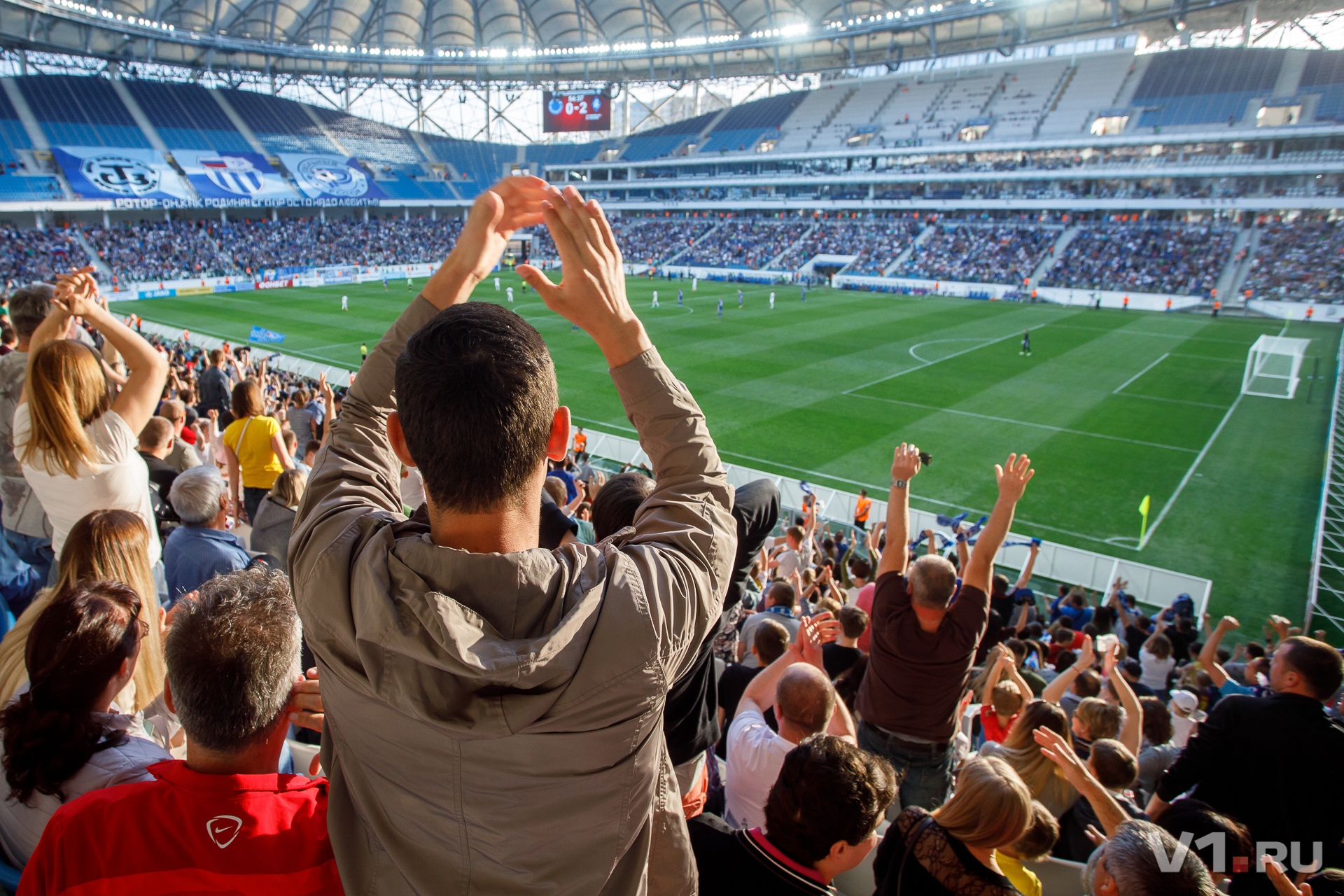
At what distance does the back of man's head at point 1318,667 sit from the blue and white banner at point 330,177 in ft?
230

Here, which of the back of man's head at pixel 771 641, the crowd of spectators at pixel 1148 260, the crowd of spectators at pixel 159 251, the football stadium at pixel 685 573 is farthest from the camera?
the crowd of spectators at pixel 159 251

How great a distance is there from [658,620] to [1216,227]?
2214 inches

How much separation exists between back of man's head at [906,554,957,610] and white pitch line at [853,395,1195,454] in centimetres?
1949

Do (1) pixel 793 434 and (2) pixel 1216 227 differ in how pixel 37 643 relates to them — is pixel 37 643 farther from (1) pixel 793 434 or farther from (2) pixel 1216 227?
(2) pixel 1216 227

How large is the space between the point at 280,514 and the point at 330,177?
70.1 m

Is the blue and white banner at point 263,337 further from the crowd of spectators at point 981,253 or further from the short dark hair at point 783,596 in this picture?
the crowd of spectators at point 981,253

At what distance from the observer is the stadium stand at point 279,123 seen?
65.3 metres

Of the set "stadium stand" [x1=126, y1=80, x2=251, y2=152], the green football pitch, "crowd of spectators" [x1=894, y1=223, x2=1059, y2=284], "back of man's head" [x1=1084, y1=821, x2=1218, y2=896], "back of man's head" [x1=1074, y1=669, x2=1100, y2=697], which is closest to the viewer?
"back of man's head" [x1=1084, y1=821, x2=1218, y2=896]

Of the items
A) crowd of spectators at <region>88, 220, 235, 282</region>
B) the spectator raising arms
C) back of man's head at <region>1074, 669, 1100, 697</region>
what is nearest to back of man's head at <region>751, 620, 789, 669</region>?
back of man's head at <region>1074, 669, 1100, 697</region>

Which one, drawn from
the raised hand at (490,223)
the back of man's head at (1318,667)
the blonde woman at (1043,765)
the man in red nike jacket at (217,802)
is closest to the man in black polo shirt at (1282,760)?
the back of man's head at (1318,667)

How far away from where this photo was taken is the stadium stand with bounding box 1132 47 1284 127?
48.8 meters

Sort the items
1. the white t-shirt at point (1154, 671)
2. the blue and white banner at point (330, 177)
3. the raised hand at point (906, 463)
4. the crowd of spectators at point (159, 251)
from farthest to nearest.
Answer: the blue and white banner at point (330, 177) < the crowd of spectators at point (159, 251) < the white t-shirt at point (1154, 671) < the raised hand at point (906, 463)

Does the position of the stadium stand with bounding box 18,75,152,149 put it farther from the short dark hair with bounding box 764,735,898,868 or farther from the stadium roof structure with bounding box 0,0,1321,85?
the short dark hair with bounding box 764,735,898,868

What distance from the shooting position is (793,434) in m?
20.7
